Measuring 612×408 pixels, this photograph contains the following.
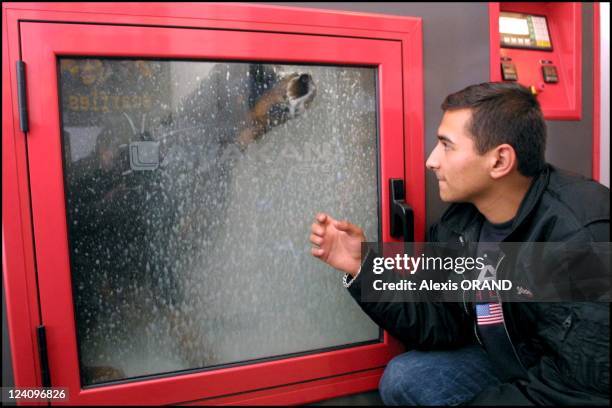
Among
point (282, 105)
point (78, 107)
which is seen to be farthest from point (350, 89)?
point (78, 107)

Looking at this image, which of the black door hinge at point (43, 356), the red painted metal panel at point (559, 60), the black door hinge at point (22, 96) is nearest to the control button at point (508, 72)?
the red painted metal panel at point (559, 60)

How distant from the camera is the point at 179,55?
1062mm

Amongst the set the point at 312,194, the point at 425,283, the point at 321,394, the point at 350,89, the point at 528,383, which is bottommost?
the point at 321,394

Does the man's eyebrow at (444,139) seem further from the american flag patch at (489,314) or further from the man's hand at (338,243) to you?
the american flag patch at (489,314)

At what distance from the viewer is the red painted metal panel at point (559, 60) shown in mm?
1410

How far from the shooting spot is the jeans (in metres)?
1.16

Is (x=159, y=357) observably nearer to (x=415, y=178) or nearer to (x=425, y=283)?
(x=425, y=283)

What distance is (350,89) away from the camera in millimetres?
1228

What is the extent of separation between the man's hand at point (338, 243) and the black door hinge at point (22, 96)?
0.81 m

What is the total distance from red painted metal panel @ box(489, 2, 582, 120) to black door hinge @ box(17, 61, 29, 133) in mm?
1512

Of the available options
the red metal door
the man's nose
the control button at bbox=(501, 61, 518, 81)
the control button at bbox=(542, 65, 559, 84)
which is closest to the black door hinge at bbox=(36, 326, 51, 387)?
the red metal door

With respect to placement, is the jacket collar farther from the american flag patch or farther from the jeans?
the jeans

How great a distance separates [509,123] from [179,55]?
959 mm

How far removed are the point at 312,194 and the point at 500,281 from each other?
62 cm
